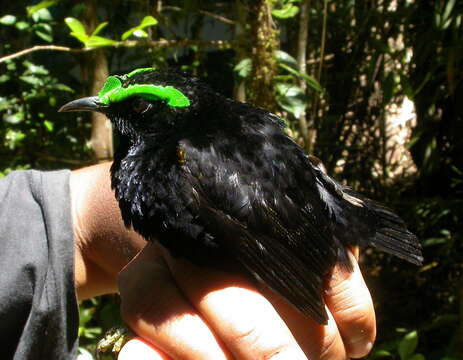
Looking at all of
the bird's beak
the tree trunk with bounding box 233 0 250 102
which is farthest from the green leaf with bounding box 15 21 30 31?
the bird's beak

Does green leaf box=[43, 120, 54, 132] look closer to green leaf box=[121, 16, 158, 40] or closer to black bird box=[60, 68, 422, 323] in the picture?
green leaf box=[121, 16, 158, 40]

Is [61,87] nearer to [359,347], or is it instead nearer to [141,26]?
[141,26]

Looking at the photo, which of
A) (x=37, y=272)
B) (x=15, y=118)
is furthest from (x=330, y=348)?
(x=15, y=118)

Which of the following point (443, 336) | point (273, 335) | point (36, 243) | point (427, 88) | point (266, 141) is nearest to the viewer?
point (273, 335)

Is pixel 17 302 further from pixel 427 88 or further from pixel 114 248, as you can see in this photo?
pixel 427 88

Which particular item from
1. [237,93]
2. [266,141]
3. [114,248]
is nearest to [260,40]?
[237,93]

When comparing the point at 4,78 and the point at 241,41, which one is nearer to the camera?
the point at 241,41

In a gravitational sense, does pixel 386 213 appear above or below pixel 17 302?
above
